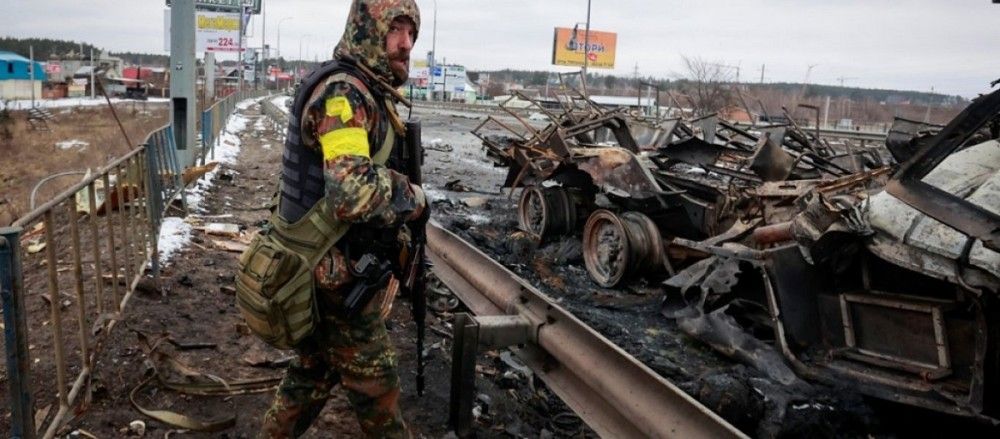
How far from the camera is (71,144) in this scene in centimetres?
2122

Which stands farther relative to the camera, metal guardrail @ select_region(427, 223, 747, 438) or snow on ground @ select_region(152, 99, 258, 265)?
snow on ground @ select_region(152, 99, 258, 265)

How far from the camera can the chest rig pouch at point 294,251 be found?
250 centimetres

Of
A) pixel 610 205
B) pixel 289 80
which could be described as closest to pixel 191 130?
pixel 610 205

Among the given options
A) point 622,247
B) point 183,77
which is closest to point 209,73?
point 183,77

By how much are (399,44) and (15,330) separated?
1.58 m

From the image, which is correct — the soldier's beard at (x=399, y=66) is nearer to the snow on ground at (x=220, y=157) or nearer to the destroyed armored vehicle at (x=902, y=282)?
the destroyed armored vehicle at (x=902, y=282)

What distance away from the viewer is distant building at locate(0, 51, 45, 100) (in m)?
37.2

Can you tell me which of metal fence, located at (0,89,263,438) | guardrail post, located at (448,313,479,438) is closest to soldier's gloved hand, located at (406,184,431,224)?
guardrail post, located at (448,313,479,438)

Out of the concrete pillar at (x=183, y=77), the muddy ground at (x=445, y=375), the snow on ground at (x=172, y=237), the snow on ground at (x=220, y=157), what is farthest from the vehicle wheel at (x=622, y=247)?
the concrete pillar at (x=183, y=77)

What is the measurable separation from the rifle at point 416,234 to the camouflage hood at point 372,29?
352 millimetres

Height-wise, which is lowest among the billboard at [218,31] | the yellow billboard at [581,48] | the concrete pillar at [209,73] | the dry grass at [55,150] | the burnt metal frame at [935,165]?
the dry grass at [55,150]

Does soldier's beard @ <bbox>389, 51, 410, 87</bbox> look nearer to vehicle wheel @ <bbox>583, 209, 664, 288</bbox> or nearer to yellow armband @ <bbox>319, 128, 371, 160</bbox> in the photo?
yellow armband @ <bbox>319, 128, 371, 160</bbox>

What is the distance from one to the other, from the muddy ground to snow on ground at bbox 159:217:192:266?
0.08m

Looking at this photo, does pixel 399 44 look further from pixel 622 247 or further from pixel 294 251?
pixel 622 247
